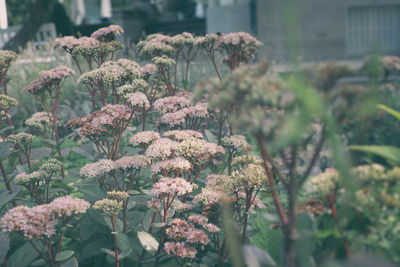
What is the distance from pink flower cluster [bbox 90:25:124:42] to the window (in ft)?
33.0

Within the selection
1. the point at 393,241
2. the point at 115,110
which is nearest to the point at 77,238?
the point at 115,110

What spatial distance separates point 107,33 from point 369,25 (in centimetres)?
1046

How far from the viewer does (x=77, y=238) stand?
6.35ft

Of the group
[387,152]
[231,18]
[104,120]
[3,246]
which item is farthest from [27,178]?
[231,18]

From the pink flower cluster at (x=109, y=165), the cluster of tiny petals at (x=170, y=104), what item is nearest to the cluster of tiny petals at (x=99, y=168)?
the pink flower cluster at (x=109, y=165)

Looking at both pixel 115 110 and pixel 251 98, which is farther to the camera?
pixel 115 110

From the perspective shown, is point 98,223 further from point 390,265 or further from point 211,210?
point 390,265

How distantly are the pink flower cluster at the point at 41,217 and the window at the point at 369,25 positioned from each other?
11.1m

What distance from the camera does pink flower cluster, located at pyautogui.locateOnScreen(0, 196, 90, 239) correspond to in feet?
4.00

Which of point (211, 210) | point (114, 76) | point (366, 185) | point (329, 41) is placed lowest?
point (211, 210)

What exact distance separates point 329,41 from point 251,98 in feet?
34.9

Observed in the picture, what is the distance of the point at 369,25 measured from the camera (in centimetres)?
1083

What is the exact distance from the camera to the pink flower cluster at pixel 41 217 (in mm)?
1219

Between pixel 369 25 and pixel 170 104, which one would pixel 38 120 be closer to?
pixel 170 104
